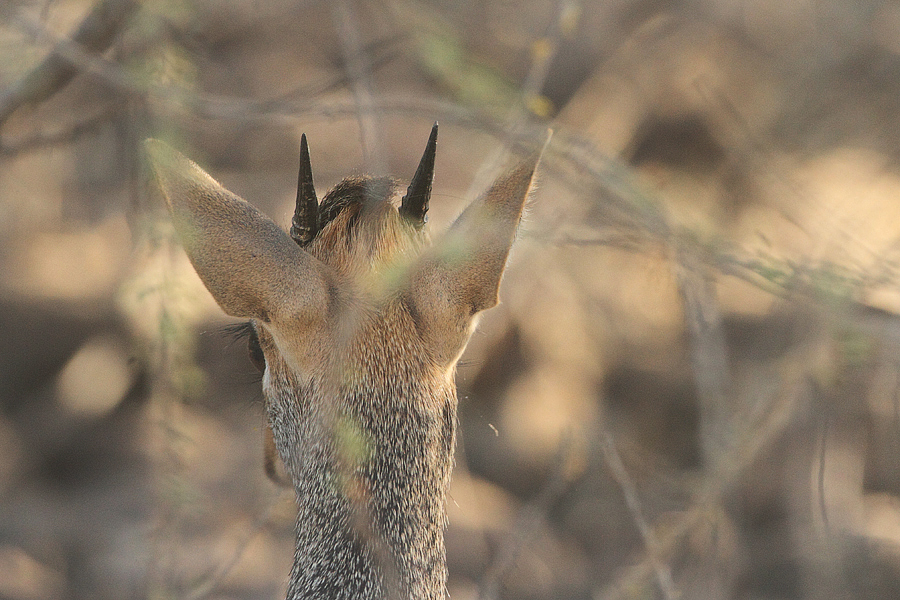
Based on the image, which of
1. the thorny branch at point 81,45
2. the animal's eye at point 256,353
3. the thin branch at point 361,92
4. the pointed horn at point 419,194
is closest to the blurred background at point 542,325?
the thin branch at point 361,92

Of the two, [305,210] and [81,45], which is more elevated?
[305,210]

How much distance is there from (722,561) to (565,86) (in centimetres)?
336

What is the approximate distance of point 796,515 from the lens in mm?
5391

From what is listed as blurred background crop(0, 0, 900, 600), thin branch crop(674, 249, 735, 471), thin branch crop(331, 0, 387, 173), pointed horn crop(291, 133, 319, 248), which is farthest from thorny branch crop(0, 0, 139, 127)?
thin branch crop(674, 249, 735, 471)

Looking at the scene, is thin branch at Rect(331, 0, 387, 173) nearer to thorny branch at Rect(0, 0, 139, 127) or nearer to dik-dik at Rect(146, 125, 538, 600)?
dik-dik at Rect(146, 125, 538, 600)

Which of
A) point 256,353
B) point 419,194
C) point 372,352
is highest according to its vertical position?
point 419,194

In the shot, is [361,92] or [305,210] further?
[361,92]

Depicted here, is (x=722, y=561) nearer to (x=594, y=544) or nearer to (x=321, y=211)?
(x=594, y=544)

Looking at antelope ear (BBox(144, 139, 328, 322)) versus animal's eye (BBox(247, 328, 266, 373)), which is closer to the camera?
antelope ear (BBox(144, 139, 328, 322))

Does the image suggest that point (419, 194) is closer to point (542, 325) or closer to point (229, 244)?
point (229, 244)

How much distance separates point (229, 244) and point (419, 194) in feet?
1.88

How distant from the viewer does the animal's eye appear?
108 inches

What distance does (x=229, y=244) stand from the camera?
221 centimetres

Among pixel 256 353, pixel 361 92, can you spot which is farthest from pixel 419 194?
pixel 361 92
